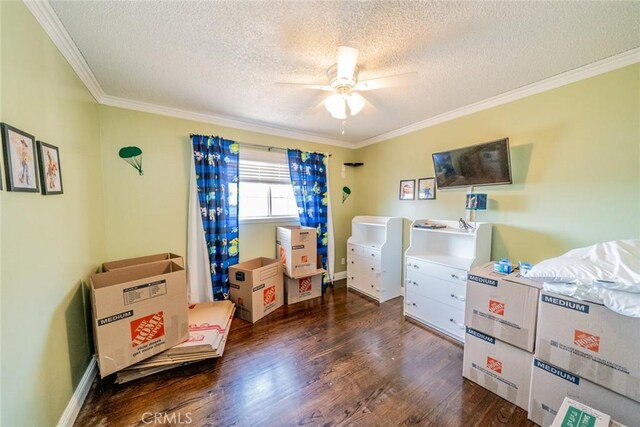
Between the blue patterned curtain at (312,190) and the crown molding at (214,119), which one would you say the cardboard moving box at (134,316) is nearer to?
the crown molding at (214,119)

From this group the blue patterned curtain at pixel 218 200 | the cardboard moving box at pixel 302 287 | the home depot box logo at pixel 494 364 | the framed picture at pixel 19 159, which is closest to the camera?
the framed picture at pixel 19 159

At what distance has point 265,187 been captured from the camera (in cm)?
319

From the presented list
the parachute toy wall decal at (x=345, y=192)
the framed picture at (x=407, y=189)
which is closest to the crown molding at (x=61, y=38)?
the parachute toy wall decal at (x=345, y=192)

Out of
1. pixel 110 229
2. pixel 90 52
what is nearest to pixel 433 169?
pixel 90 52

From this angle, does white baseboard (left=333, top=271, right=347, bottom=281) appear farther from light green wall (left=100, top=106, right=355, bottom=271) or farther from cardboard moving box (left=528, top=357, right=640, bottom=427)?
cardboard moving box (left=528, top=357, right=640, bottom=427)

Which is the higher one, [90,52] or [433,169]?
[90,52]

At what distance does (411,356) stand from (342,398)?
0.77m

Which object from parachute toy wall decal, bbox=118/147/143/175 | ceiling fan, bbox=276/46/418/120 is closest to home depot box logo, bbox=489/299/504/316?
ceiling fan, bbox=276/46/418/120

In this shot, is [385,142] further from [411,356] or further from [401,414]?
[401,414]

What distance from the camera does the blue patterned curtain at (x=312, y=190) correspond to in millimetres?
3264

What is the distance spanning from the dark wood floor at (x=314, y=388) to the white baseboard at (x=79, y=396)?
1.8 inches

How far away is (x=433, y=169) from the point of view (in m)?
2.77

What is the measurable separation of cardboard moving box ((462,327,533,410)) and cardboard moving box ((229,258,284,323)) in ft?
6.47

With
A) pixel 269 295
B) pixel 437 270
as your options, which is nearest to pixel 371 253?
pixel 437 270
